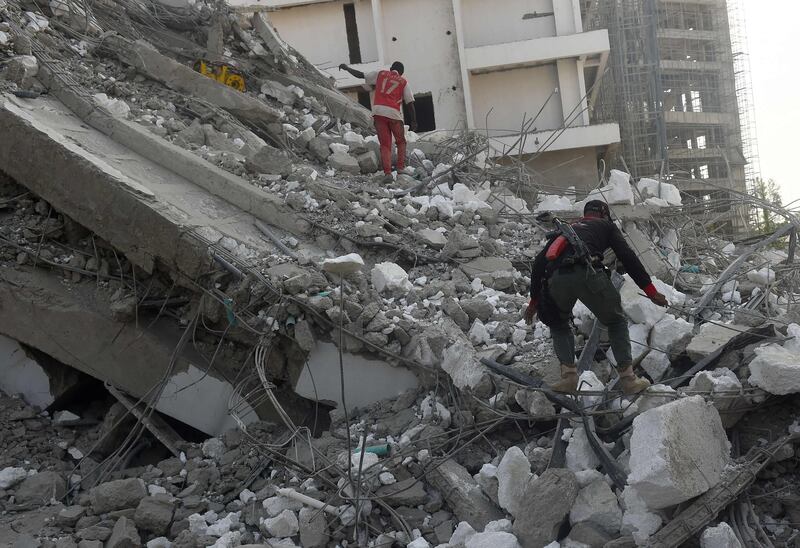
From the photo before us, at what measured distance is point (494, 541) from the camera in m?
3.92

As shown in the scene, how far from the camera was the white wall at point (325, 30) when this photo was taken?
18.0 m

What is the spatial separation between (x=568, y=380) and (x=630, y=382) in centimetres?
34

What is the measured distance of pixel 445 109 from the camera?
1817cm

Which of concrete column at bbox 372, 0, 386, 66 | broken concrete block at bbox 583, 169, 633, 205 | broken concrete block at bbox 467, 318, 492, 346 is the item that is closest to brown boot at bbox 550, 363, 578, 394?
broken concrete block at bbox 467, 318, 492, 346

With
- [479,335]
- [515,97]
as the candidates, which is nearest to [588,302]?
[479,335]

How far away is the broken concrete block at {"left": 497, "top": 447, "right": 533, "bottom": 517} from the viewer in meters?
4.14

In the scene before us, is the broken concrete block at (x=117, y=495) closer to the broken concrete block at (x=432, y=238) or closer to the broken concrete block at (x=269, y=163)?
the broken concrete block at (x=432, y=238)

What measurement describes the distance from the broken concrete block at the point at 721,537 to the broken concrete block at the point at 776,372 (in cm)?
84

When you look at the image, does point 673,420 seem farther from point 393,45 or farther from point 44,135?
point 393,45

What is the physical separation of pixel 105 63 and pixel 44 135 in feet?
8.23

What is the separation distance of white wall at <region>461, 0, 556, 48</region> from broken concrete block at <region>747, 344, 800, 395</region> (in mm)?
15352

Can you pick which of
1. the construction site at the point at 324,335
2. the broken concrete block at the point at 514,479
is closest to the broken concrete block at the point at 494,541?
the construction site at the point at 324,335

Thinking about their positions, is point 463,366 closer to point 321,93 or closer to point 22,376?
point 22,376

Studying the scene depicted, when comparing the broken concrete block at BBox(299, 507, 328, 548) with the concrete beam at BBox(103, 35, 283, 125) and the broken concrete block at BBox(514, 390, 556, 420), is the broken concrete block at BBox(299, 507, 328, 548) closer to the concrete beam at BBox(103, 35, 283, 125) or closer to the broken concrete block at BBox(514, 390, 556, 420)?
the broken concrete block at BBox(514, 390, 556, 420)
